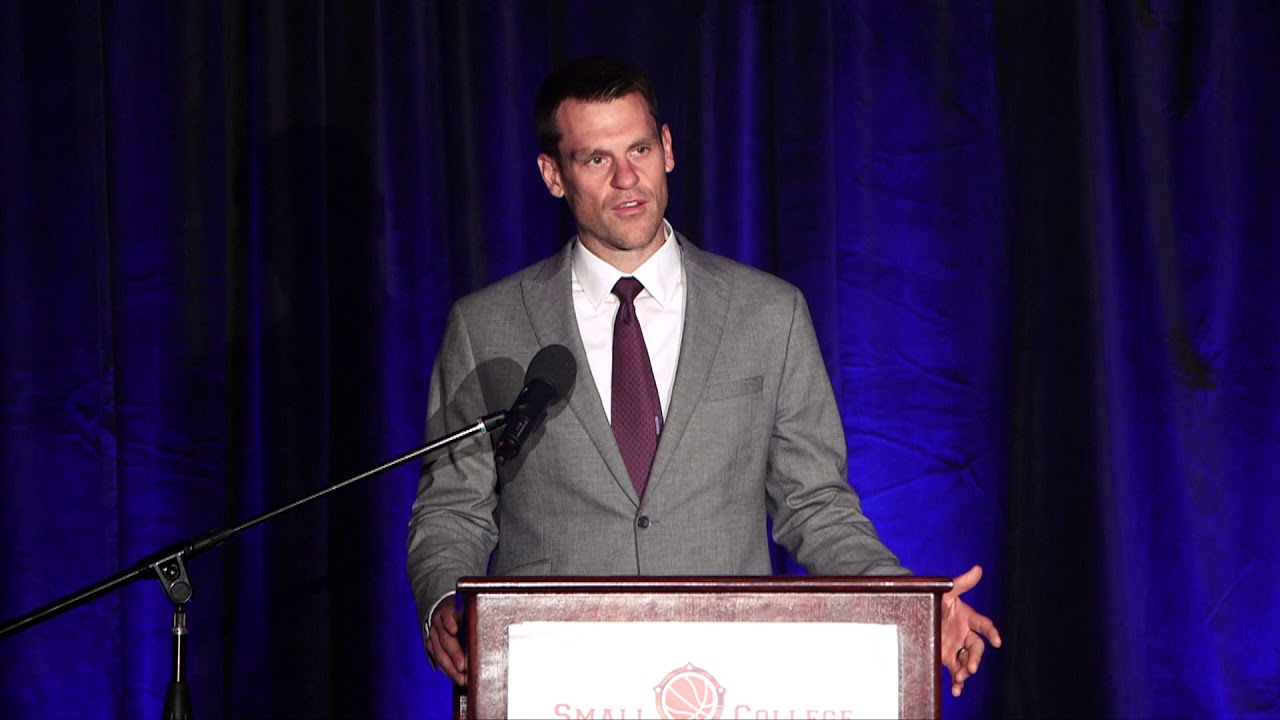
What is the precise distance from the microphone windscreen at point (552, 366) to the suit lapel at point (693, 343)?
38 centimetres

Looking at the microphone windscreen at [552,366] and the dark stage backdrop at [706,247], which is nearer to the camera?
the microphone windscreen at [552,366]

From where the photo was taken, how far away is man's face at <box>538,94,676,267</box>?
2248mm

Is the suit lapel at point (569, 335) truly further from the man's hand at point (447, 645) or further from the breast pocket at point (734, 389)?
the man's hand at point (447, 645)

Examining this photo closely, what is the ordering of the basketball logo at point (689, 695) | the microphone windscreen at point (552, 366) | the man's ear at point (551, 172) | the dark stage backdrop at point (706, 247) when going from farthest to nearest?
the dark stage backdrop at point (706, 247), the man's ear at point (551, 172), the microphone windscreen at point (552, 366), the basketball logo at point (689, 695)

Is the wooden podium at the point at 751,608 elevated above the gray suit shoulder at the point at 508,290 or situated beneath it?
situated beneath

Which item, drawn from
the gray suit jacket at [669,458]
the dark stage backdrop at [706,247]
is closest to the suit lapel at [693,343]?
the gray suit jacket at [669,458]

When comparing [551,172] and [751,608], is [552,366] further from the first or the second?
[551,172]

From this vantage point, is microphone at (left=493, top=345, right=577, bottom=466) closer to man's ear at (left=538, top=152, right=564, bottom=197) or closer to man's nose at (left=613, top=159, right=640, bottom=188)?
man's nose at (left=613, top=159, right=640, bottom=188)

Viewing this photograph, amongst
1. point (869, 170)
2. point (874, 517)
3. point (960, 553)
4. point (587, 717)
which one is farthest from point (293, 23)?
point (587, 717)

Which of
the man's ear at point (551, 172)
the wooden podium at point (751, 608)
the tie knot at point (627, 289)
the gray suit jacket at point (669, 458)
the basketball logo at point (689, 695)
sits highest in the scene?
the man's ear at point (551, 172)

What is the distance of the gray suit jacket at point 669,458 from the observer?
212 centimetres

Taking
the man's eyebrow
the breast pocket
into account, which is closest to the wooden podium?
the breast pocket

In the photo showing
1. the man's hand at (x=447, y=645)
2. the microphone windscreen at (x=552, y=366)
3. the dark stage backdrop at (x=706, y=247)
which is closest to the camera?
the man's hand at (x=447, y=645)

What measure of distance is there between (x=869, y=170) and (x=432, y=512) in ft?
4.99
